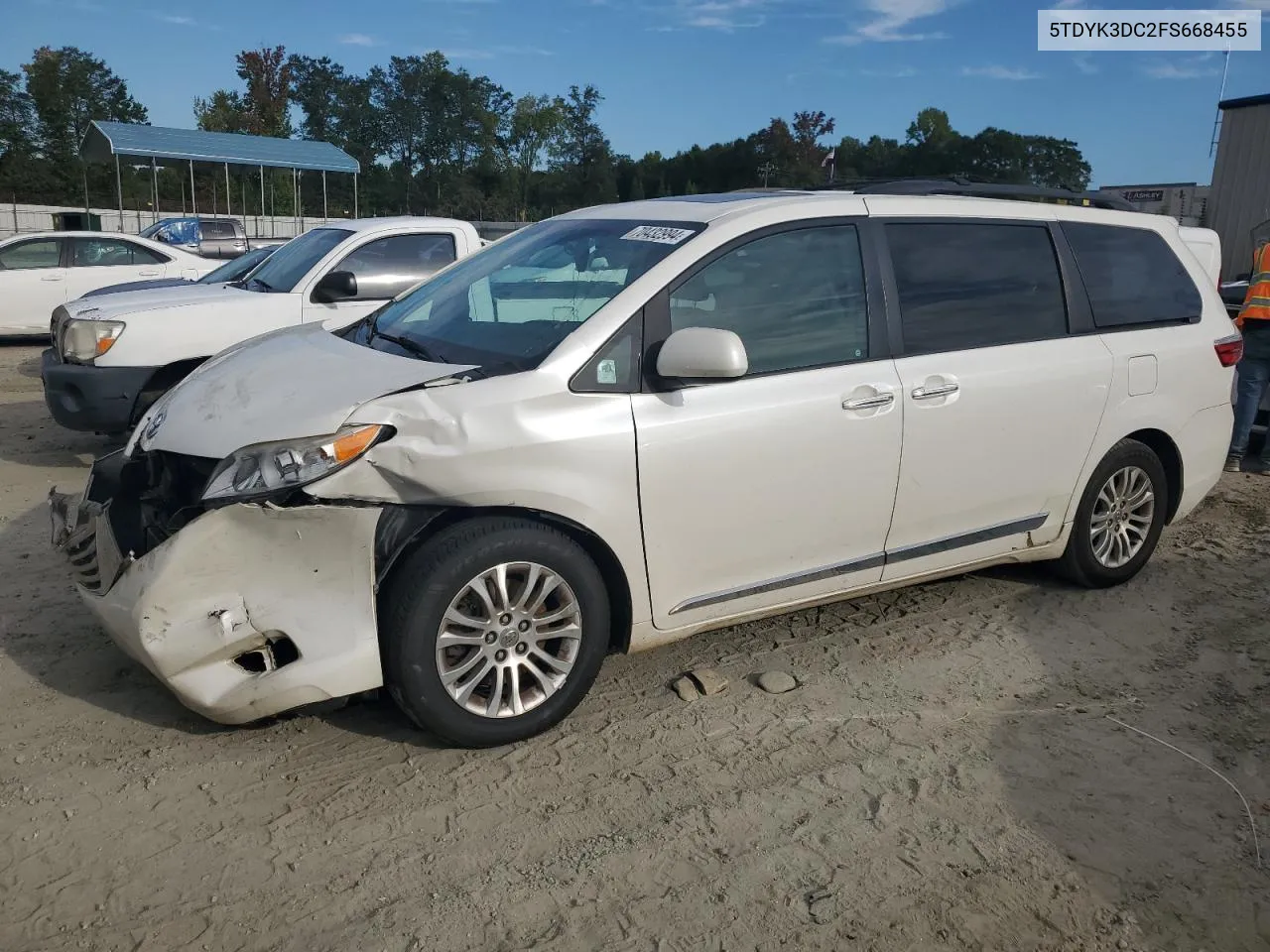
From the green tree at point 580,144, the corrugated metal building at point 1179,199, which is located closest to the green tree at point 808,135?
the green tree at point 580,144

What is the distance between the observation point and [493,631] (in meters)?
3.32

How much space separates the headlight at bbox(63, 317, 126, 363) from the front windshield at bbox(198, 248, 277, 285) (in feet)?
6.05

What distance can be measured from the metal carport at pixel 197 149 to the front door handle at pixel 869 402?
25.6 metres

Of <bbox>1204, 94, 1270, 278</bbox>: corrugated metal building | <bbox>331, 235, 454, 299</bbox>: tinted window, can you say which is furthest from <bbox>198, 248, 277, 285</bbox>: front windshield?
<bbox>1204, 94, 1270, 278</bbox>: corrugated metal building

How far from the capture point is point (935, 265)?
13.9 ft

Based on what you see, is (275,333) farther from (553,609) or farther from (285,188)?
(285,188)

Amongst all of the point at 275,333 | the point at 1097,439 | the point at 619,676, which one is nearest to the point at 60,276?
the point at 275,333

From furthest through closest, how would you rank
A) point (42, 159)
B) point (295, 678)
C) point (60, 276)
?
point (42, 159) < point (60, 276) < point (295, 678)

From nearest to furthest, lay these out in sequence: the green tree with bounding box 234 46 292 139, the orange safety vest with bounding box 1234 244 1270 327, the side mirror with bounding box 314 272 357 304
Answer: the side mirror with bounding box 314 272 357 304, the orange safety vest with bounding box 1234 244 1270 327, the green tree with bounding box 234 46 292 139

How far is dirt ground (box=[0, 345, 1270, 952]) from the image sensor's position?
2.65 metres

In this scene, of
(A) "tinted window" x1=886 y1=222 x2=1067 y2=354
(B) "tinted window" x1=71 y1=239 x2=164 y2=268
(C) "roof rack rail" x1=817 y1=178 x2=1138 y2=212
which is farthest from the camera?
(B) "tinted window" x1=71 y1=239 x2=164 y2=268

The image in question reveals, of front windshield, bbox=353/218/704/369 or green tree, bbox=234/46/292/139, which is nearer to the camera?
front windshield, bbox=353/218/704/369

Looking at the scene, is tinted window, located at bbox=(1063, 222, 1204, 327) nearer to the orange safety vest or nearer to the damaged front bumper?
the orange safety vest

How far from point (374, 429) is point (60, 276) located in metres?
12.5
